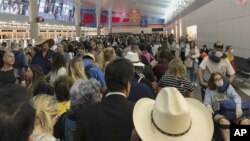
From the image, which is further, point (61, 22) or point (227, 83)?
point (61, 22)

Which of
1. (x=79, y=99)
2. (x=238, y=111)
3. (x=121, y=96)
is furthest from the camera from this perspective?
(x=238, y=111)

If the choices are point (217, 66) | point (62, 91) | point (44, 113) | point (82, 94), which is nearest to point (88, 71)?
point (217, 66)

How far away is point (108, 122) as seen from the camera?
3.22 meters

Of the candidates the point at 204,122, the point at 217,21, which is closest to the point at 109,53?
the point at 204,122

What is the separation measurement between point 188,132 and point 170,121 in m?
0.15

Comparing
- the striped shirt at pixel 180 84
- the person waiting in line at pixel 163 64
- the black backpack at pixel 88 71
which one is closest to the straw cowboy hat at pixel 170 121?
the striped shirt at pixel 180 84

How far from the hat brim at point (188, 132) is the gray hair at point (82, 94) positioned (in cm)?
123

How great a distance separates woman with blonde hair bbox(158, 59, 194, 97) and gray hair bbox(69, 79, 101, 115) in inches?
102

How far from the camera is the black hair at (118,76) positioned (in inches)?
133

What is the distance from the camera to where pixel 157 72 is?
824 centimetres

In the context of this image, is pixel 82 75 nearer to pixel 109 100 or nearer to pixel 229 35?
pixel 109 100

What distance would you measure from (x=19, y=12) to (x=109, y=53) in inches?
799

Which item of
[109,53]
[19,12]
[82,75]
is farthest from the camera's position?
[19,12]

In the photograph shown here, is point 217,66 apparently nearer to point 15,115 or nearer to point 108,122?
point 108,122
